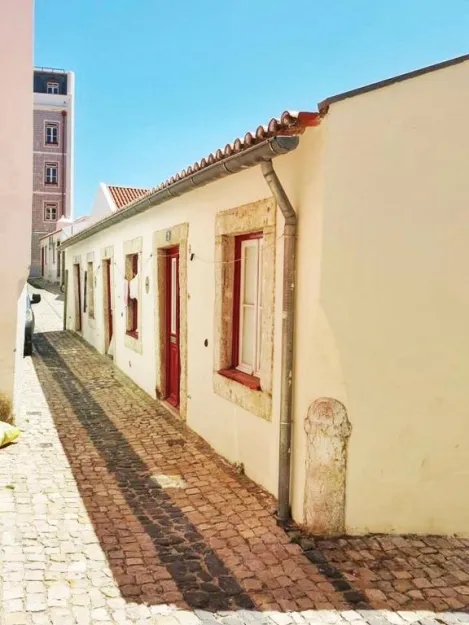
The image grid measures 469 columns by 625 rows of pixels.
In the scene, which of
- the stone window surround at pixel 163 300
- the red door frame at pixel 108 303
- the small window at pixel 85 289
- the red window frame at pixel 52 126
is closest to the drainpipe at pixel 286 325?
the stone window surround at pixel 163 300

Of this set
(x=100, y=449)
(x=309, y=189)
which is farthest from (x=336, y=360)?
(x=100, y=449)

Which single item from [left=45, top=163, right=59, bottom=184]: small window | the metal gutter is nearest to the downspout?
[left=45, top=163, right=59, bottom=184]: small window

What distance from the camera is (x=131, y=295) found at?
1046 cm

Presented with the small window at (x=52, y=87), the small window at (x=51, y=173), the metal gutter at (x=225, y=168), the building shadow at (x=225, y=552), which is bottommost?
the building shadow at (x=225, y=552)

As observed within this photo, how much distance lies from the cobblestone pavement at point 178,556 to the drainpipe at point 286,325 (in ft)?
1.00

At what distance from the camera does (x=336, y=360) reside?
4238mm

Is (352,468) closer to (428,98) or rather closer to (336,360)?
(336,360)

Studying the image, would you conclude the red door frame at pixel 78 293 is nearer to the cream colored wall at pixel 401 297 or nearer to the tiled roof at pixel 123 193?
the tiled roof at pixel 123 193

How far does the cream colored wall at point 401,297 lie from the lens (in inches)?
161

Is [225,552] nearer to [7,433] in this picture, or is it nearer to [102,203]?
[7,433]

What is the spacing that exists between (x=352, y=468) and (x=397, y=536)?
0.64 m

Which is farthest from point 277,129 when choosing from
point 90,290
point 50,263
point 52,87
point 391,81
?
point 52,87

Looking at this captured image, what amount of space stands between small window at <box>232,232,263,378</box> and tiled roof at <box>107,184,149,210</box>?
12.2 metres

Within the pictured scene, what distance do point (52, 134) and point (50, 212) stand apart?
206 inches
